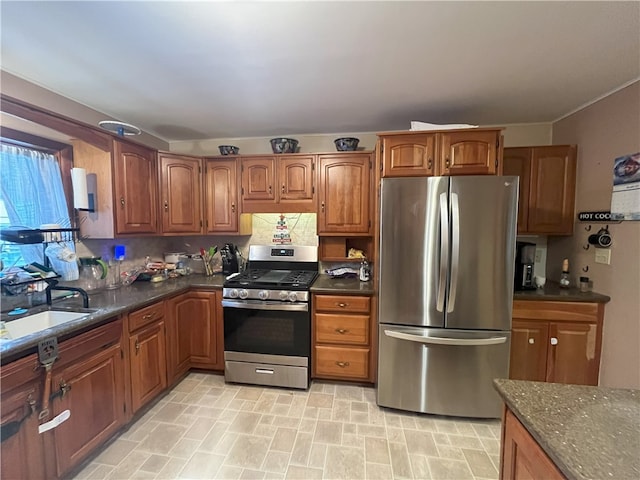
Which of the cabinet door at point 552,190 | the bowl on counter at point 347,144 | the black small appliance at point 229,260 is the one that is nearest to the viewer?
the cabinet door at point 552,190

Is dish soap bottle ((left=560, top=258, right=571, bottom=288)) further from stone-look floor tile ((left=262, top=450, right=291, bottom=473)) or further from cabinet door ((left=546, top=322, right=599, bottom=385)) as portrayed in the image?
stone-look floor tile ((left=262, top=450, right=291, bottom=473))

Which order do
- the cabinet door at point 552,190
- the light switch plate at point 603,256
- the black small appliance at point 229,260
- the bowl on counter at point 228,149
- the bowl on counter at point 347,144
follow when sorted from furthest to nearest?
the black small appliance at point 229,260 < the bowl on counter at point 228,149 < the bowl on counter at point 347,144 < the cabinet door at point 552,190 < the light switch plate at point 603,256

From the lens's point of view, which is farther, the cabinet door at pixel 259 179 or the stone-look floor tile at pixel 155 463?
the cabinet door at pixel 259 179

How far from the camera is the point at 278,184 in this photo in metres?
2.79

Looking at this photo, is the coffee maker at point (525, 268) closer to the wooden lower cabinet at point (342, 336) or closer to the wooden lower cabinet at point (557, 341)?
the wooden lower cabinet at point (557, 341)

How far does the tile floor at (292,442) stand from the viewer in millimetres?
1629

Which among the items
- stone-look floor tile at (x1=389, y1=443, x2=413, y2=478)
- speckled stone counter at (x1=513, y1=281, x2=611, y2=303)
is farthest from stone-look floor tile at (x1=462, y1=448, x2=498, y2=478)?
speckled stone counter at (x1=513, y1=281, x2=611, y2=303)

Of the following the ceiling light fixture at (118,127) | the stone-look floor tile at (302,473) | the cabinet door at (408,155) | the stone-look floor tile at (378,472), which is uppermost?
the ceiling light fixture at (118,127)

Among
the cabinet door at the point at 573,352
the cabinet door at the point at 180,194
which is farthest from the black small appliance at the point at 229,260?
the cabinet door at the point at 573,352

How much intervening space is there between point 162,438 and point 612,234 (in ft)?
11.8

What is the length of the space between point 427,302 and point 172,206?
2.56m

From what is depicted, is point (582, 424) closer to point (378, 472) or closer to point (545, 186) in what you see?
point (378, 472)

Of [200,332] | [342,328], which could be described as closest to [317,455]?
[342,328]

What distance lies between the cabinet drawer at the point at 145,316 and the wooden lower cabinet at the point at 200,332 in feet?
0.87
